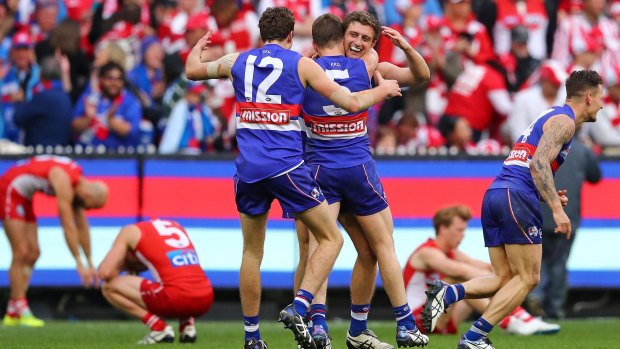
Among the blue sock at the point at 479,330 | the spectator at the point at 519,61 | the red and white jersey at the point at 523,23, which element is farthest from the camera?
the red and white jersey at the point at 523,23

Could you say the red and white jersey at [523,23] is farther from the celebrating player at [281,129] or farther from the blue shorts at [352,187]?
the celebrating player at [281,129]

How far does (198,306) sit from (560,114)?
3974 millimetres

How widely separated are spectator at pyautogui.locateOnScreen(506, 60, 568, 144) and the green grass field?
2795mm

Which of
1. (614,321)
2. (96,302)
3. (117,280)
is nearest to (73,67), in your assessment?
(96,302)

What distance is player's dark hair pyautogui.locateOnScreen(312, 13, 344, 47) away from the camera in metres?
11.2

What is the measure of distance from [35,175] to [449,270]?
4581mm

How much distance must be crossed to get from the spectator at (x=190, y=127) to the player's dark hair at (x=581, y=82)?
690cm

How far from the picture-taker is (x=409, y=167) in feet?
54.0

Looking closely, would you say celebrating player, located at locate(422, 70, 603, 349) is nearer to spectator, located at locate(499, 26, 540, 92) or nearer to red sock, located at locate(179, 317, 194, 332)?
red sock, located at locate(179, 317, 194, 332)

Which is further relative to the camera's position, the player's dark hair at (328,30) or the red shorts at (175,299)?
the red shorts at (175,299)

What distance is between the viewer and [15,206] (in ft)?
50.3

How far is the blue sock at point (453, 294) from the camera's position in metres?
11.1

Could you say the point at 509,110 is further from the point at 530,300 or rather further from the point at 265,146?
the point at 265,146

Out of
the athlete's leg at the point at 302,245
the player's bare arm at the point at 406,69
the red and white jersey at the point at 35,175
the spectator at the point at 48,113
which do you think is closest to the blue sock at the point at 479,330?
the athlete's leg at the point at 302,245
